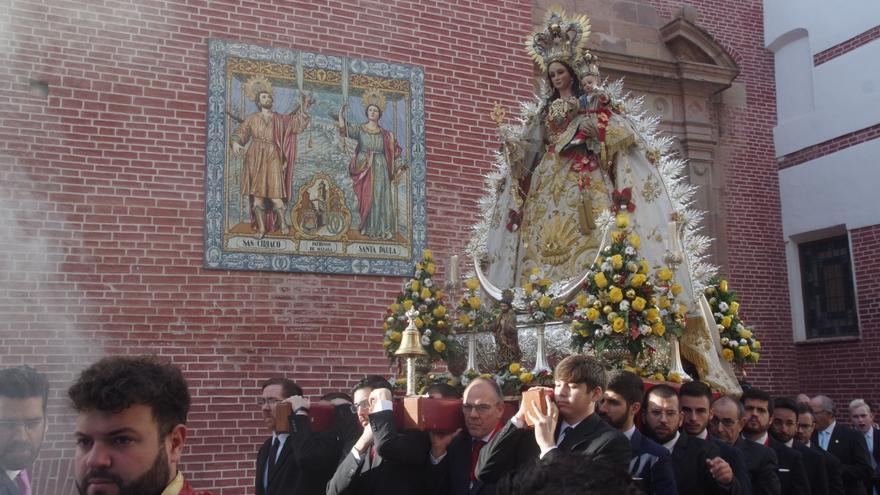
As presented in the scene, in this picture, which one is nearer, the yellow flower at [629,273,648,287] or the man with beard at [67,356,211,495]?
the man with beard at [67,356,211,495]

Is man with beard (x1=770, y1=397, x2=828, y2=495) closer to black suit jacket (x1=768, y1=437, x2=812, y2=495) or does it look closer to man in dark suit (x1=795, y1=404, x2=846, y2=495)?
man in dark suit (x1=795, y1=404, x2=846, y2=495)

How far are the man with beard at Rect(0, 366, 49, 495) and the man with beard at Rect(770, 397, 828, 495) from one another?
16.2 feet

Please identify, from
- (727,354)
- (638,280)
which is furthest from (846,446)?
(638,280)

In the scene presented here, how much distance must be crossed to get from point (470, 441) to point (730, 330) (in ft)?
11.6

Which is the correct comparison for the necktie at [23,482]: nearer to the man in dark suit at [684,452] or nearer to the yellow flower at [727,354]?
the man in dark suit at [684,452]

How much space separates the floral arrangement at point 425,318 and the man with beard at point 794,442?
243 centimetres

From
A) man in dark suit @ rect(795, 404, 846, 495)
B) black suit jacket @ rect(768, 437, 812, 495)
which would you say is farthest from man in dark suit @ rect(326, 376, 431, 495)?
man in dark suit @ rect(795, 404, 846, 495)

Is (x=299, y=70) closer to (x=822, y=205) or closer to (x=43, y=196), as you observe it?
(x=43, y=196)

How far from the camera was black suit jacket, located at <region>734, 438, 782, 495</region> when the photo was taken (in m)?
5.51

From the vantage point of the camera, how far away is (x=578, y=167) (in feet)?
24.0

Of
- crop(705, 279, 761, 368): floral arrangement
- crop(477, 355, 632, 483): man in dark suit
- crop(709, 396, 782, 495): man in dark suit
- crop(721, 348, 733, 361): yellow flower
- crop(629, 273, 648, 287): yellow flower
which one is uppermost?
crop(629, 273, 648, 287): yellow flower

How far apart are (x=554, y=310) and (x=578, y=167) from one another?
1363 mm

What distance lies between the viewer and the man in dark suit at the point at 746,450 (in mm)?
5512

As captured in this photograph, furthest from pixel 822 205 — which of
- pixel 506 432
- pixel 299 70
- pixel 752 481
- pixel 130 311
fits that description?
pixel 506 432
